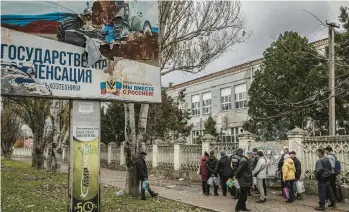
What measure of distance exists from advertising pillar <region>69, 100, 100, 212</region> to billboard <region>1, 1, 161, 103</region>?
1.28 ft

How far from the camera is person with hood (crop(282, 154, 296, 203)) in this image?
12953mm

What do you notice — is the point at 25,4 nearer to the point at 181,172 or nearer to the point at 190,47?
the point at 190,47

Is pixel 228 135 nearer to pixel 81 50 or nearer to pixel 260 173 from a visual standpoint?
pixel 260 173

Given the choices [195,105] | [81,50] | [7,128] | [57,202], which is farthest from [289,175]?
[7,128]

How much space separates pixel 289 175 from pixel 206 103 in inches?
1039

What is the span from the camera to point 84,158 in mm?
8062

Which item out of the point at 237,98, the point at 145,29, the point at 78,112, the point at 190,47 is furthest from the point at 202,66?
the point at 237,98

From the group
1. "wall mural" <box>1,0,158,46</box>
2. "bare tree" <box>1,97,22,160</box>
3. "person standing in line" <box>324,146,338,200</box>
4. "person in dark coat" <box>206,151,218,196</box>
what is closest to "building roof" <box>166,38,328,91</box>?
"person in dark coat" <box>206,151,218,196</box>

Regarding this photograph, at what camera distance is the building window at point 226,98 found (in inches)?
1409

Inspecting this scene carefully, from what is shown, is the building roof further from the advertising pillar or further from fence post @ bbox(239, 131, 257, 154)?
the advertising pillar

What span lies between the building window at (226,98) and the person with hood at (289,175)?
22.8m

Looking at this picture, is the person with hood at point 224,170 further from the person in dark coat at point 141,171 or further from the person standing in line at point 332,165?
the person standing in line at point 332,165

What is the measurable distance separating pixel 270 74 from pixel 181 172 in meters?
7.93

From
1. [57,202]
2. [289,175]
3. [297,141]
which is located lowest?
[57,202]
